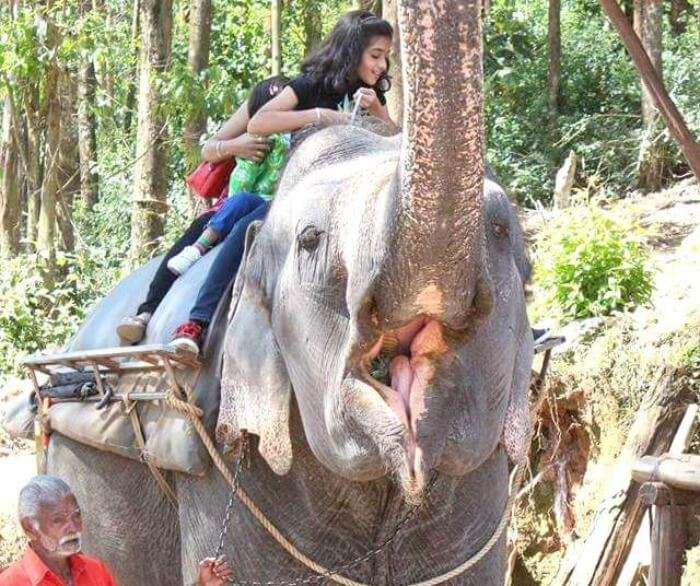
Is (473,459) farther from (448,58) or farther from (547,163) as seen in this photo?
(547,163)

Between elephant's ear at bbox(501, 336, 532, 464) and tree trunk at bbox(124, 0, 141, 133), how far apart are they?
1282 cm

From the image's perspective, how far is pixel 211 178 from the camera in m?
5.10

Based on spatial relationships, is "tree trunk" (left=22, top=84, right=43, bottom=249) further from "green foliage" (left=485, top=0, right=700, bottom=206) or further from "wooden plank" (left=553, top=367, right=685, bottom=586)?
"wooden plank" (left=553, top=367, right=685, bottom=586)

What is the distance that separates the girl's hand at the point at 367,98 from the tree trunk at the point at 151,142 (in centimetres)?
821

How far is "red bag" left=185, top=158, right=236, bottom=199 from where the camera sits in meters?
5.08

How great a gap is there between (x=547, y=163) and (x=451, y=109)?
1451 centimetres

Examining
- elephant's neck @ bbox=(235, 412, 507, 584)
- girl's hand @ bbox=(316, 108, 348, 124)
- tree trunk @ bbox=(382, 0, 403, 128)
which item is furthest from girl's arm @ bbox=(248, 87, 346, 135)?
tree trunk @ bbox=(382, 0, 403, 128)

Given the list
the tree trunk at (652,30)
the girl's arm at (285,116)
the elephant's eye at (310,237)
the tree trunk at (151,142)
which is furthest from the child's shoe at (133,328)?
the tree trunk at (652,30)

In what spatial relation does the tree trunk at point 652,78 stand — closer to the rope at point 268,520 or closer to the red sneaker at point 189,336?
the rope at point 268,520

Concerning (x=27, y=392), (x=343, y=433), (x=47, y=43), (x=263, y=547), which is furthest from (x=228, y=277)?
(x=47, y=43)

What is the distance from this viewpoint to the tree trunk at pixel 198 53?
1326 centimetres

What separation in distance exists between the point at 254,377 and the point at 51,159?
12.7m

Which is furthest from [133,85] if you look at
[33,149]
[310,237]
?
[310,237]

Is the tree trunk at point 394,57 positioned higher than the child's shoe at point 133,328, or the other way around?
the tree trunk at point 394,57
